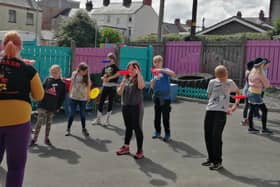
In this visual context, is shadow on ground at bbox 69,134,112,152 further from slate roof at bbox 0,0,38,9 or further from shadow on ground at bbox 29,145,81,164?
slate roof at bbox 0,0,38,9

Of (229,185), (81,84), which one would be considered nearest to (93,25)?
(81,84)

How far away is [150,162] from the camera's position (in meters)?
5.95

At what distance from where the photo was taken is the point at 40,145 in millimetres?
6738

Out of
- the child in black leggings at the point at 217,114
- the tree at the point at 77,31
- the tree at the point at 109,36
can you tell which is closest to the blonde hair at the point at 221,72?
the child in black leggings at the point at 217,114

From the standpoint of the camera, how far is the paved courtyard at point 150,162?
504 cm

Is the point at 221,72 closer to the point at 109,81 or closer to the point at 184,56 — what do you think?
the point at 109,81

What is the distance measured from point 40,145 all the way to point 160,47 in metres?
13.0

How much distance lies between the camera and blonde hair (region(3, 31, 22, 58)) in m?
3.46

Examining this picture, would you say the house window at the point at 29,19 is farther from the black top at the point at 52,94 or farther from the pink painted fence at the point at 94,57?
the black top at the point at 52,94

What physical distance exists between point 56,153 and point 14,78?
3.10m

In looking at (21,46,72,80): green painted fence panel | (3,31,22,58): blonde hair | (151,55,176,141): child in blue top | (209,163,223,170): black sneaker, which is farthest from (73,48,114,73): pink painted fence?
(3,31,22,58): blonde hair

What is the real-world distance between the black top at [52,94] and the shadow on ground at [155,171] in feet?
6.52

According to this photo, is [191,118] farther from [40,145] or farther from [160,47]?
[160,47]

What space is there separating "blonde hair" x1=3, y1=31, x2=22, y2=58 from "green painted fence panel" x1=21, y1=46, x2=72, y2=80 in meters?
6.73
